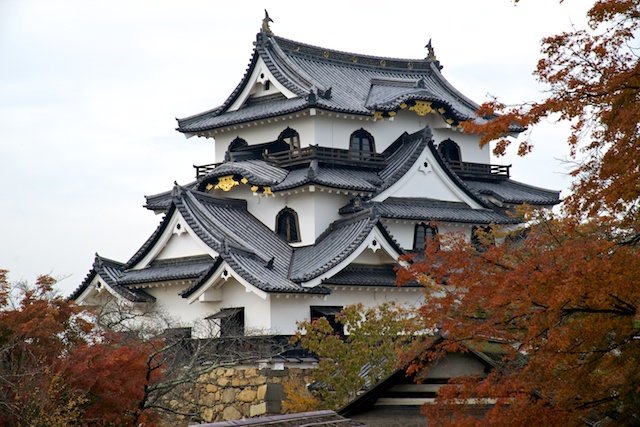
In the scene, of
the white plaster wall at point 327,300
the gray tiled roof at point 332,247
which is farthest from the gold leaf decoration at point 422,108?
the white plaster wall at point 327,300

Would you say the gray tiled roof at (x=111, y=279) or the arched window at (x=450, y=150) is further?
the arched window at (x=450, y=150)

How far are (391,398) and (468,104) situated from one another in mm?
23642

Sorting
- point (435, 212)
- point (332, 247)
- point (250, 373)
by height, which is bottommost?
point (250, 373)

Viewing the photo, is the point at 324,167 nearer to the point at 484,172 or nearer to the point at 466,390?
the point at 484,172

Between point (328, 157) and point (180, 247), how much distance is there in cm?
565

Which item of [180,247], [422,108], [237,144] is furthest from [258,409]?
[422,108]

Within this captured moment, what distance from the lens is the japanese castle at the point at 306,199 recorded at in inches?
1254

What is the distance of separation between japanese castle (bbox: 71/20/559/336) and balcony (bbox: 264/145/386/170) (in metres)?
0.05

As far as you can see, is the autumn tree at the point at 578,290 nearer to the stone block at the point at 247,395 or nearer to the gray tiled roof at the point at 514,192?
the stone block at the point at 247,395

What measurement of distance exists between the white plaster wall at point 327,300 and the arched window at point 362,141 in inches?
230

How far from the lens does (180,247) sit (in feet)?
112

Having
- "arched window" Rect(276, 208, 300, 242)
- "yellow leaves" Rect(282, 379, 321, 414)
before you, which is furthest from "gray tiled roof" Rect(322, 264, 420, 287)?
"yellow leaves" Rect(282, 379, 321, 414)

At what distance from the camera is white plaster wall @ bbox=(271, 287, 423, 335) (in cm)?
3100

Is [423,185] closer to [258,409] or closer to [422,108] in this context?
[422,108]
